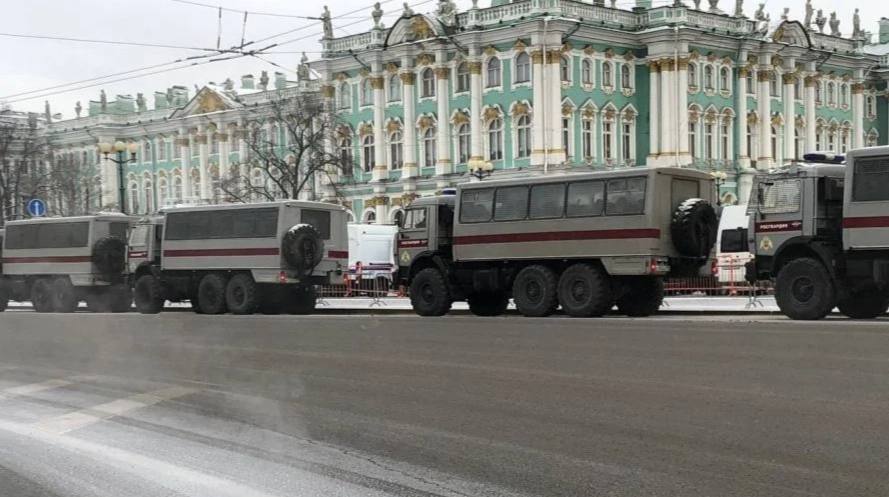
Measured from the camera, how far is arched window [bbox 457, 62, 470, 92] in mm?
59531

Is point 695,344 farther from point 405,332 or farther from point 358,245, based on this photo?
point 358,245

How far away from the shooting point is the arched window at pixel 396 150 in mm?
63656

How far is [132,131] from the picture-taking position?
84875 mm

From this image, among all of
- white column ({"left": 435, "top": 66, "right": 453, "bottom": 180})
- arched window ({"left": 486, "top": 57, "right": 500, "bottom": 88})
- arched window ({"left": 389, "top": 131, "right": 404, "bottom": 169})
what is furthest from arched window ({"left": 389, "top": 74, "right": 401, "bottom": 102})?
arched window ({"left": 486, "top": 57, "right": 500, "bottom": 88})

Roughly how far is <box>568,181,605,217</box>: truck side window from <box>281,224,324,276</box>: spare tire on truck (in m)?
7.97

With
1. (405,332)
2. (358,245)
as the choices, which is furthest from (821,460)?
(358,245)

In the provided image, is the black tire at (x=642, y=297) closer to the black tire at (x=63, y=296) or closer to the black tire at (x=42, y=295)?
the black tire at (x=63, y=296)

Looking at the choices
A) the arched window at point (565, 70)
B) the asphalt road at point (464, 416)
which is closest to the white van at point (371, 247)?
the arched window at point (565, 70)

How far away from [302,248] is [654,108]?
3667 cm

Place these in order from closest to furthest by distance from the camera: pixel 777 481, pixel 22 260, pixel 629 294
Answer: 1. pixel 777 481
2. pixel 629 294
3. pixel 22 260

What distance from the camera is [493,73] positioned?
5797 cm

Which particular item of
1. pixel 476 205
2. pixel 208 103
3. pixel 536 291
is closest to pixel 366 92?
pixel 208 103

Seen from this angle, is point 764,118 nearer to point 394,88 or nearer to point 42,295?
point 394,88

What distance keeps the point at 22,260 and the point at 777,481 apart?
33.7 meters
